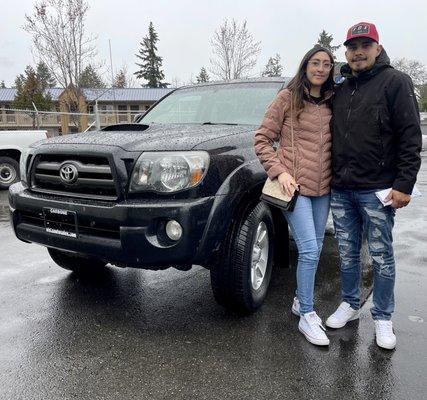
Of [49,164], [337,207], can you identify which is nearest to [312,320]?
[337,207]

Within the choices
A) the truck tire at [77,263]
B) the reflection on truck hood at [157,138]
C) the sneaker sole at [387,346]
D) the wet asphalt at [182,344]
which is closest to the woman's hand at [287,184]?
the reflection on truck hood at [157,138]

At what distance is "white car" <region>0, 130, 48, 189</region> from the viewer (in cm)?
972

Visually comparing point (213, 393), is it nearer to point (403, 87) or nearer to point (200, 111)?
point (403, 87)

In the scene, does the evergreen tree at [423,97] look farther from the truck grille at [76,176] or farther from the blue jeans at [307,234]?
the truck grille at [76,176]

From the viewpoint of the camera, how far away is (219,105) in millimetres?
4156

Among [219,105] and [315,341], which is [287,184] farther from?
[219,105]

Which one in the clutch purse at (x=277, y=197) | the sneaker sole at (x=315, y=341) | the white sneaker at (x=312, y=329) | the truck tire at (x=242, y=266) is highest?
the clutch purse at (x=277, y=197)

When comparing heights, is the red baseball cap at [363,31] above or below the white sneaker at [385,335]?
above

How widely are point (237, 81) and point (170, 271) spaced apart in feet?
6.69

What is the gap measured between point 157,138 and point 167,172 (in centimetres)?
35

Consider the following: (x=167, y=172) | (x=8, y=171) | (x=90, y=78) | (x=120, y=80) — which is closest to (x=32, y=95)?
(x=120, y=80)

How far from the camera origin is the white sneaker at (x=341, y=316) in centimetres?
308

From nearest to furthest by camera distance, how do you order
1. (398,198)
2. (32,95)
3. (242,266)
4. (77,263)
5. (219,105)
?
(398,198), (242,266), (77,263), (219,105), (32,95)

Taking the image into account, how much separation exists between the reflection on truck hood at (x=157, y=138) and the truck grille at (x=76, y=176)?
123mm
